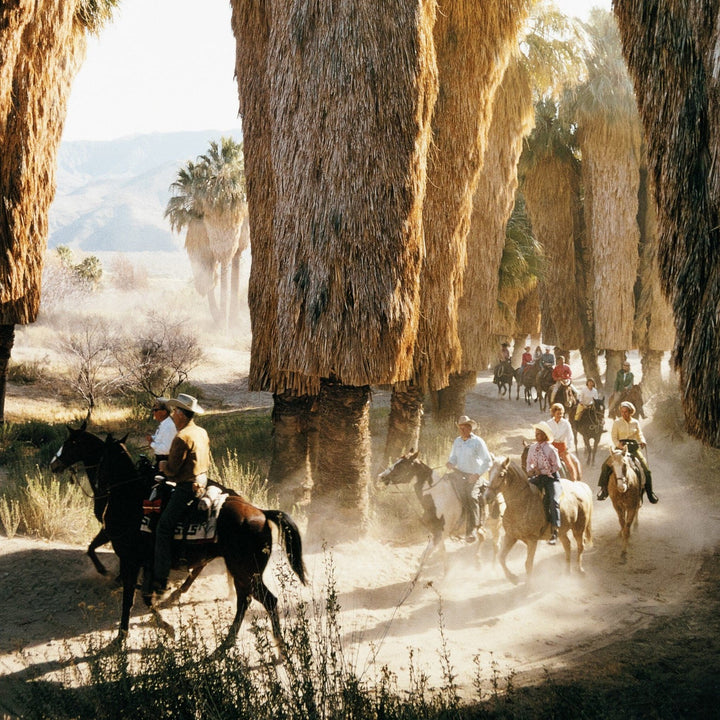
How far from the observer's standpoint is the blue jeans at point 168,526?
7184 millimetres

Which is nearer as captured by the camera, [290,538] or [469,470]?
[290,538]

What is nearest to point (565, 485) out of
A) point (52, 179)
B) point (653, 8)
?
point (653, 8)

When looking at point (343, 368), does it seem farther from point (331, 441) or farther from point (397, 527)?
point (397, 527)

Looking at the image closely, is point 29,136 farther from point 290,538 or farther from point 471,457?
point 471,457

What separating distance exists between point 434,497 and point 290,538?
3.26 metres

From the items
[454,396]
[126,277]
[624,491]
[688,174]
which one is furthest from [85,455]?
[126,277]

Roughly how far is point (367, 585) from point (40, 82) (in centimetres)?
1012

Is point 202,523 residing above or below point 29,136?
below

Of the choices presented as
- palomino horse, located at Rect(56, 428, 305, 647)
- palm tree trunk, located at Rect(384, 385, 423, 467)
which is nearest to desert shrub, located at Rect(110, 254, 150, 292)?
palm tree trunk, located at Rect(384, 385, 423, 467)

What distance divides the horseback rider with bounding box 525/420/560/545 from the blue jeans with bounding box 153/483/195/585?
506 centimetres

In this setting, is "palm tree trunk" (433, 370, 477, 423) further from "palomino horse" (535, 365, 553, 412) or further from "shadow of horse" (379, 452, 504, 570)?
"shadow of horse" (379, 452, 504, 570)

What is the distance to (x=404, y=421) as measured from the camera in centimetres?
1526

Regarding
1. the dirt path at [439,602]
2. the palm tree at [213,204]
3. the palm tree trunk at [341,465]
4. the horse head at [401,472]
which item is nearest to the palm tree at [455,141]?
the palm tree trunk at [341,465]

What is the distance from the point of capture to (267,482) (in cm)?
1243
